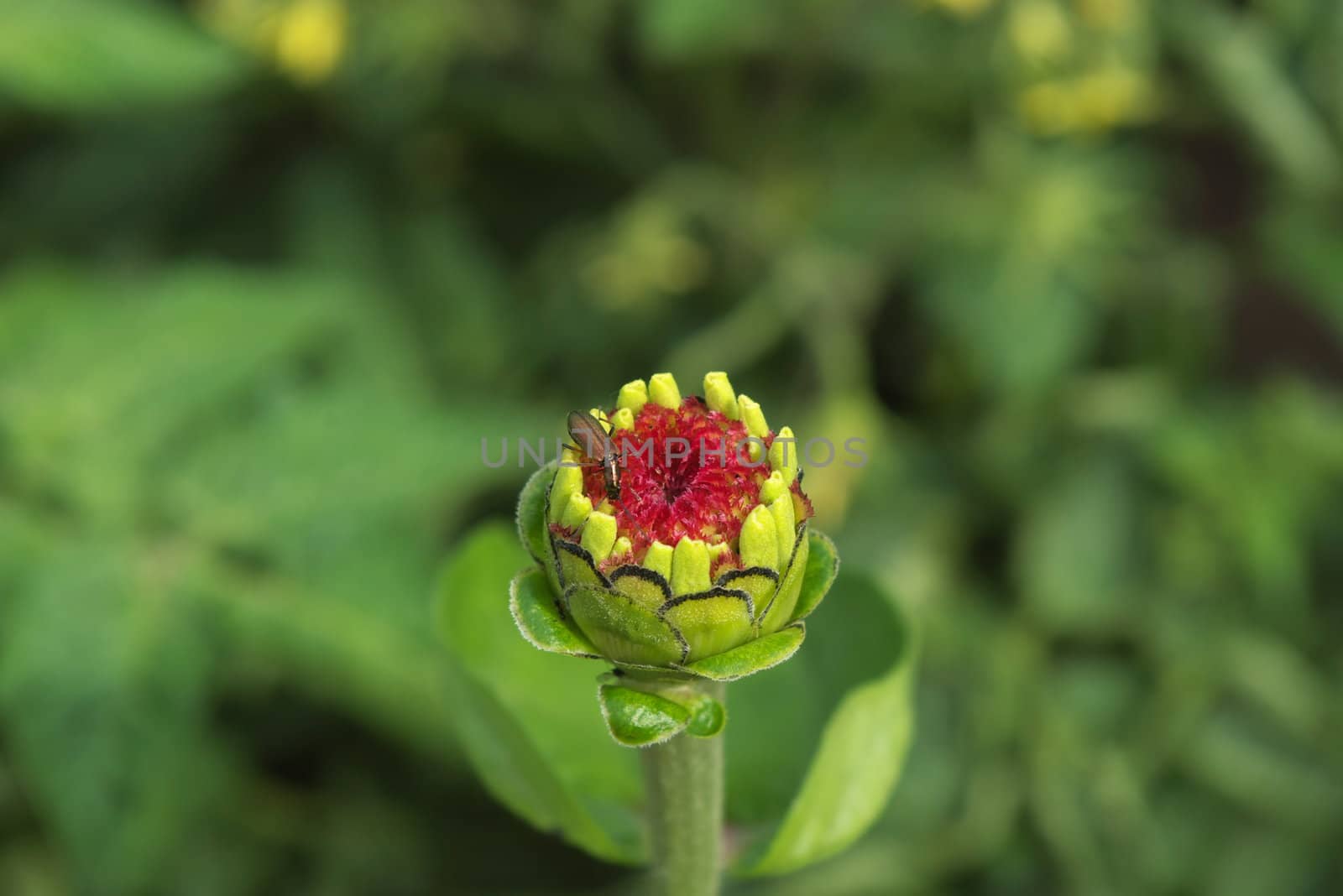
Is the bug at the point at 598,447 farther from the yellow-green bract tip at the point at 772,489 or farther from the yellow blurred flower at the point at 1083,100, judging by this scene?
the yellow blurred flower at the point at 1083,100

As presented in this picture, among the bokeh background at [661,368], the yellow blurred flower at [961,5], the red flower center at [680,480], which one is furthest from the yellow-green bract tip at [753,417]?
the yellow blurred flower at [961,5]

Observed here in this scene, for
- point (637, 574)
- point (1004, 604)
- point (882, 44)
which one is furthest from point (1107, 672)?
point (637, 574)

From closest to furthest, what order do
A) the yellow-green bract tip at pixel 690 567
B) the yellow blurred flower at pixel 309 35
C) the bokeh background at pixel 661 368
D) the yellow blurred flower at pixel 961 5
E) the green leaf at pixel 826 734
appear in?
the yellow-green bract tip at pixel 690 567
the green leaf at pixel 826 734
the bokeh background at pixel 661 368
the yellow blurred flower at pixel 961 5
the yellow blurred flower at pixel 309 35

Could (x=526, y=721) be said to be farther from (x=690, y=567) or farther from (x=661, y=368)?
(x=661, y=368)

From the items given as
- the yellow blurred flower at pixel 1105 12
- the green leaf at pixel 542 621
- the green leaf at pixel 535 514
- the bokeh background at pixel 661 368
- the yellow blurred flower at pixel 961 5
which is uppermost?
the green leaf at pixel 535 514

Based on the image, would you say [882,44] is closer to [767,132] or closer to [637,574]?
[767,132]

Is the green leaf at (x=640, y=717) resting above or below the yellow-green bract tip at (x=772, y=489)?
below
